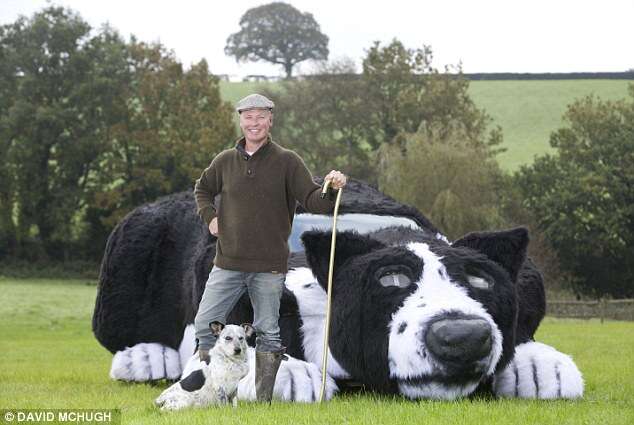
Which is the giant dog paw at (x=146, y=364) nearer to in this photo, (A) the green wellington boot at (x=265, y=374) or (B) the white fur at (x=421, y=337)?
(A) the green wellington boot at (x=265, y=374)

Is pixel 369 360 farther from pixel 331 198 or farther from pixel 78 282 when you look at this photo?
pixel 78 282

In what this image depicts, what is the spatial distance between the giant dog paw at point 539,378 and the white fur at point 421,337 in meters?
0.49

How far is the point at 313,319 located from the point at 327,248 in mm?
462

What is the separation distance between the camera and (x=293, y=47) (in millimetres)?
73812

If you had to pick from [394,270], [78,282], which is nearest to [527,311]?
[394,270]

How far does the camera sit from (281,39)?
73750 millimetres

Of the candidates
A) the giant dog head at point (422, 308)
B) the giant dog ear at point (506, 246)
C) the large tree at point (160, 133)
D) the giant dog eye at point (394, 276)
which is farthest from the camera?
the large tree at point (160, 133)

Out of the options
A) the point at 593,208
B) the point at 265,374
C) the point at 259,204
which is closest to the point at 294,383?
the point at 265,374

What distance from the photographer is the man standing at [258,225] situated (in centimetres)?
532

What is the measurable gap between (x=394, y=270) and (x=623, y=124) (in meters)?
40.5

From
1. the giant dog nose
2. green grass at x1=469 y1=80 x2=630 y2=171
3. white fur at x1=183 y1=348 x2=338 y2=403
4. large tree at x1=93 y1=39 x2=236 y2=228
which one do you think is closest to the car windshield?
white fur at x1=183 y1=348 x2=338 y2=403

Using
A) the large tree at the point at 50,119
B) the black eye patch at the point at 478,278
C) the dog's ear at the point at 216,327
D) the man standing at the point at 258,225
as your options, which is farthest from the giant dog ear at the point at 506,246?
the large tree at the point at 50,119

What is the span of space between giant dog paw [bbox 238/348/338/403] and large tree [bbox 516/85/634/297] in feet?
117

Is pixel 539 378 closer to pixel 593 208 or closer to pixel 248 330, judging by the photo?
pixel 248 330
